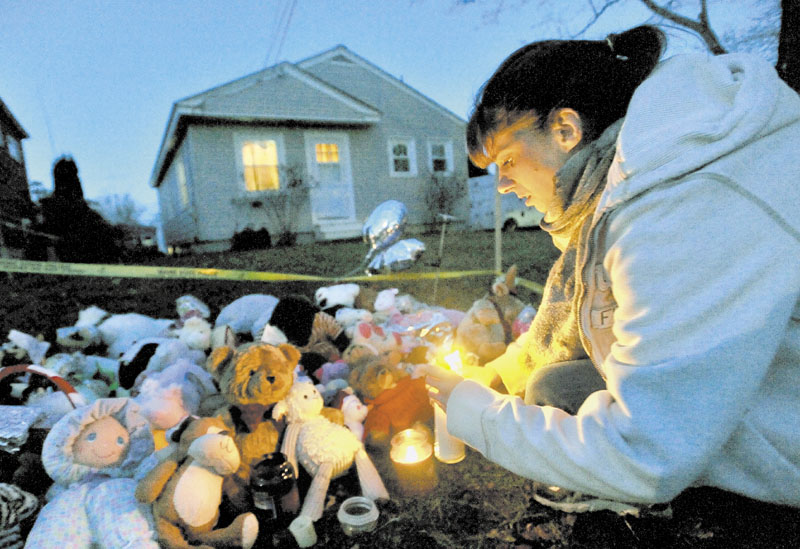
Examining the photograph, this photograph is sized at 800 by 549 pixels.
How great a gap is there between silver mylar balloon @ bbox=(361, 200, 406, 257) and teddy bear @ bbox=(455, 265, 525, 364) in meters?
1.19

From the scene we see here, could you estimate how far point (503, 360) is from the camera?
7.14 ft

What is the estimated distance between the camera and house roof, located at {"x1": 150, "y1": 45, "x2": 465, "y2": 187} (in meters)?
12.0

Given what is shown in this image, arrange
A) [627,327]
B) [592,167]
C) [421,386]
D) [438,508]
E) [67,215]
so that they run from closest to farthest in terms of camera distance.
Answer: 1. [627,327]
2. [592,167]
3. [438,508]
4. [421,386]
5. [67,215]

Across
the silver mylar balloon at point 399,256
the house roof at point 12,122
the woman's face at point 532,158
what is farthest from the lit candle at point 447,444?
the house roof at point 12,122

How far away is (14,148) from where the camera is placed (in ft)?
42.2

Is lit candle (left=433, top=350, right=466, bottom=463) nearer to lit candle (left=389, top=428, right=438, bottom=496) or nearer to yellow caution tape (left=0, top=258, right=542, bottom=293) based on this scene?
lit candle (left=389, top=428, right=438, bottom=496)

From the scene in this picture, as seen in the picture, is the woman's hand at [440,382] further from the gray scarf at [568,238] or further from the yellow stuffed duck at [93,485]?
the yellow stuffed duck at [93,485]

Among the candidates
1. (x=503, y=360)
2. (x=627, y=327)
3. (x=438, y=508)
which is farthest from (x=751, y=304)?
(x=438, y=508)

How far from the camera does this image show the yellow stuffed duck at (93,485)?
1687 mm

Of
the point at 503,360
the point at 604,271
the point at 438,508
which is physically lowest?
the point at 438,508

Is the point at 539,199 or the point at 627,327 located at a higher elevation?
the point at 539,199

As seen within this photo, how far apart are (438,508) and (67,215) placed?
807 cm

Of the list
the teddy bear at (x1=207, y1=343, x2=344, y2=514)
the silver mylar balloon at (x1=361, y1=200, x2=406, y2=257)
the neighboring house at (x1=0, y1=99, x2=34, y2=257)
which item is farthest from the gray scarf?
the neighboring house at (x1=0, y1=99, x2=34, y2=257)

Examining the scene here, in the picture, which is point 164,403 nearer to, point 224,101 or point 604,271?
point 604,271
